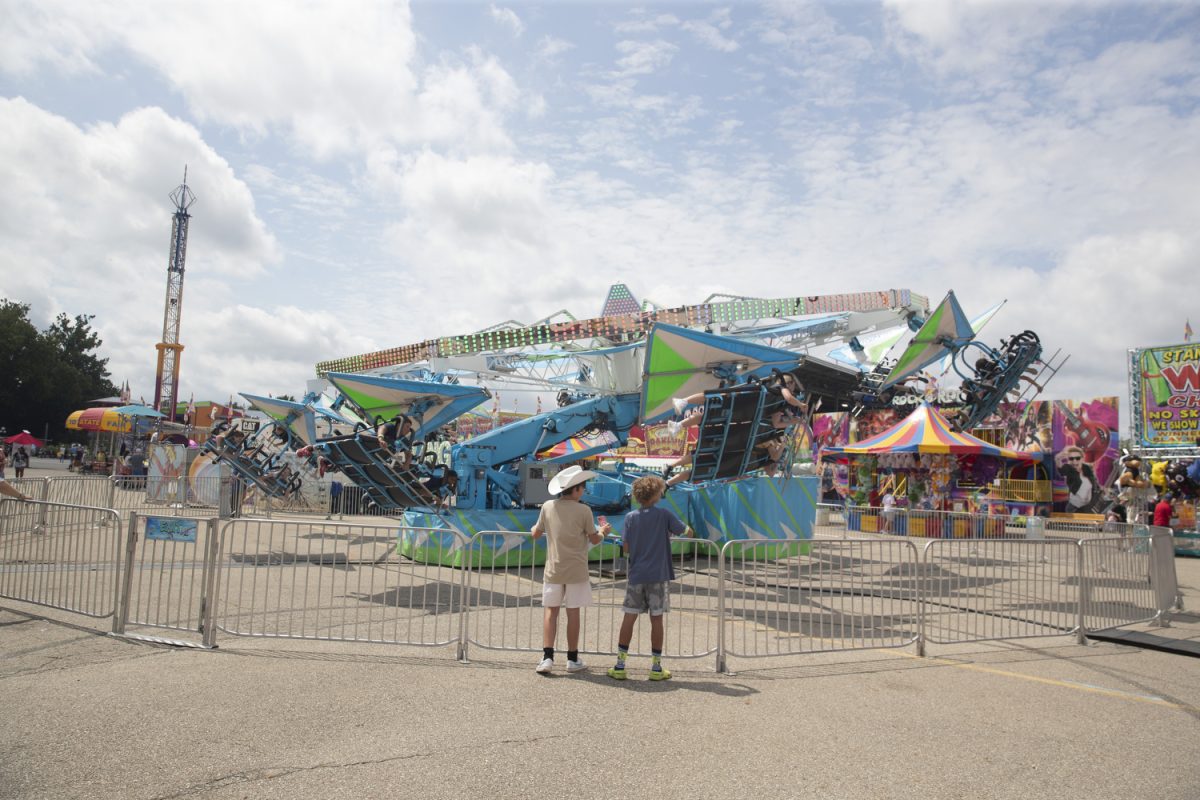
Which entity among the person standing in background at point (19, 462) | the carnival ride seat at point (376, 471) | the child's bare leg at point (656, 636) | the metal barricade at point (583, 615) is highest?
the carnival ride seat at point (376, 471)

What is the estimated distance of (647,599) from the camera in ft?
20.0

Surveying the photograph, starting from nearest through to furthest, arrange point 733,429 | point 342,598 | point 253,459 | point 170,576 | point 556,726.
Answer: point 556,726 → point 170,576 → point 342,598 → point 733,429 → point 253,459

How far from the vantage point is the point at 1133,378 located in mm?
21109

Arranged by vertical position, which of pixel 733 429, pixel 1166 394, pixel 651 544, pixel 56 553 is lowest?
pixel 56 553

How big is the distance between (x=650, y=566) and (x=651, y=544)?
0.18 m

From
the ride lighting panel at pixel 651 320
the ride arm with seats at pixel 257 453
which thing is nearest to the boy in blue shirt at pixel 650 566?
the ride lighting panel at pixel 651 320

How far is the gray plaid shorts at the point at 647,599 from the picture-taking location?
6043 mm

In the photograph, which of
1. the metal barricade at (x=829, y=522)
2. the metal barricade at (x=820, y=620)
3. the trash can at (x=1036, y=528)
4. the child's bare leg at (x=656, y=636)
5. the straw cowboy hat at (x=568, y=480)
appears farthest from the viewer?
the metal barricade at (x=829, y=522)

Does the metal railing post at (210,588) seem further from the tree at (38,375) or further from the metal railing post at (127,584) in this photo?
the tree at (38,375)

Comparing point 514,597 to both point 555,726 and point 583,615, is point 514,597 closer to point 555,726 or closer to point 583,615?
point 583,615

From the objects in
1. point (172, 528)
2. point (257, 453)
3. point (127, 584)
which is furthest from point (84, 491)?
point (127, 584)

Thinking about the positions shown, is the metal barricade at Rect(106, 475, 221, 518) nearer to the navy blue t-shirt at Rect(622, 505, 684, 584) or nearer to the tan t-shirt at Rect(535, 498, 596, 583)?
the tan t-shirt at Rect(535, 498, 596, 583)

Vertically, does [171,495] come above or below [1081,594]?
below

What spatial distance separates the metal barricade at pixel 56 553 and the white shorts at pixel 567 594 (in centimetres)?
404
